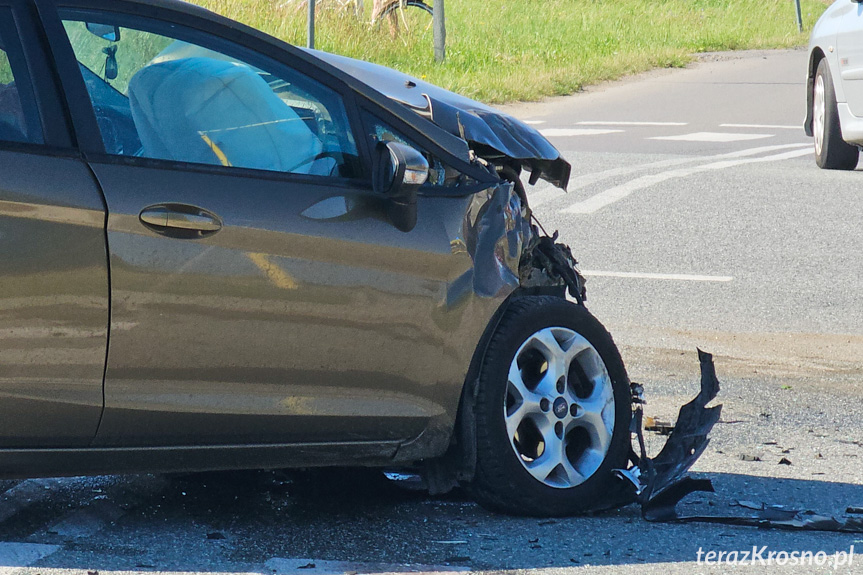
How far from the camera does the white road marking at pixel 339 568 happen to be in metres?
3.72

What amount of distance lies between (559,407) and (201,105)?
1.49m

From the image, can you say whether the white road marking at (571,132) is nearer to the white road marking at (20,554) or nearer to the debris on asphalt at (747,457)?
the debris on asphalt at (747,457)

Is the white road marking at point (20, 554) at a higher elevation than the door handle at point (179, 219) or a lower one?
lower

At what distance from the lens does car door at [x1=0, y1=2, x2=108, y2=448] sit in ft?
11.4

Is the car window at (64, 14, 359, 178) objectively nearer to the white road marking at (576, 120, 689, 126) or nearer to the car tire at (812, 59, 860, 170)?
the car tire at (812, 59, 860, 170)

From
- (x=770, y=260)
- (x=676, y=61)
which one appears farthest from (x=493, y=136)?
(x=676, y=61)

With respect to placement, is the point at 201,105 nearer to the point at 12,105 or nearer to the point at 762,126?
the point at 12,105

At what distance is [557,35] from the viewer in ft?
87.7

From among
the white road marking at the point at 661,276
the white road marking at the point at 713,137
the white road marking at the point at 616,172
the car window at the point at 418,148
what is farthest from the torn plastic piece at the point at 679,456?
the white road marking at the point at 713,137

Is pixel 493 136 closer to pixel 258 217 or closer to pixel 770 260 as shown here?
pixel 258 217

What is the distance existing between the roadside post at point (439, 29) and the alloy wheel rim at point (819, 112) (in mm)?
9686

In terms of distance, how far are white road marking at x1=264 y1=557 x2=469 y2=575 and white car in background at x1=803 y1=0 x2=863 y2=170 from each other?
8.59 metres

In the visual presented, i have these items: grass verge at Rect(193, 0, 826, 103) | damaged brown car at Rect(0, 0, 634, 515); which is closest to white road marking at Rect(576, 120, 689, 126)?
grass verge at Rect(193, 0, 826, 103)

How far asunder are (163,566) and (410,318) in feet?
3.29
